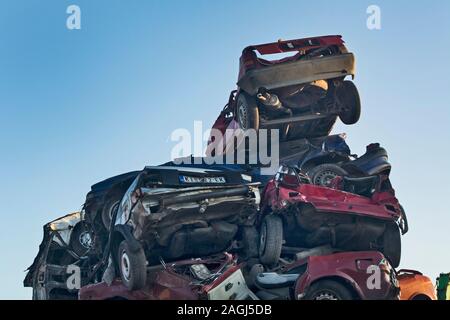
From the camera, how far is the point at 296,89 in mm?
15062

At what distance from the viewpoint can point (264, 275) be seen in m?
10.6

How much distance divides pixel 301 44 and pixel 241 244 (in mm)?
4722

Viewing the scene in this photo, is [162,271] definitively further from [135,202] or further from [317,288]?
[317,288]

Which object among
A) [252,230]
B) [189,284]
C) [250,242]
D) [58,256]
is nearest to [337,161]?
[252,230]

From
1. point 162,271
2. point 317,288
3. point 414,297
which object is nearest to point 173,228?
point 162,271

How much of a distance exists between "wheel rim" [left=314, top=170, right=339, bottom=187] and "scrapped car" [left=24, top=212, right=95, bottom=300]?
4796 mm

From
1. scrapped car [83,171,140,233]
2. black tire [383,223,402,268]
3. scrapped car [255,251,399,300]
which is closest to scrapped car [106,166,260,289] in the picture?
scrapped car [255,251,399,300]

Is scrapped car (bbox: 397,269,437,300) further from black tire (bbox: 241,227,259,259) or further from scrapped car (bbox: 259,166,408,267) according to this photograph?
black tire (bbox: 241,227,259,259)

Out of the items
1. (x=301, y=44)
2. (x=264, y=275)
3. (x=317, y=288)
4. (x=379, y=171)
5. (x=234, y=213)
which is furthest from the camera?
(x=301, y=44)

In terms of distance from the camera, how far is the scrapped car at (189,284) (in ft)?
34.0

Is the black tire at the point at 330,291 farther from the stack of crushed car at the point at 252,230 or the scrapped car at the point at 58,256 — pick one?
the scrapped car at the point at 58,256

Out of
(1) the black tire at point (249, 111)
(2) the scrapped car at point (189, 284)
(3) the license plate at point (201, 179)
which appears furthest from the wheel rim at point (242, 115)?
(2) the scrapped car at point (189, 284)

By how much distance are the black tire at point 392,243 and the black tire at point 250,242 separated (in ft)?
7.29

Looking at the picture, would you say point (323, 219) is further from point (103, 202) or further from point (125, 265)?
point (103, 202)
